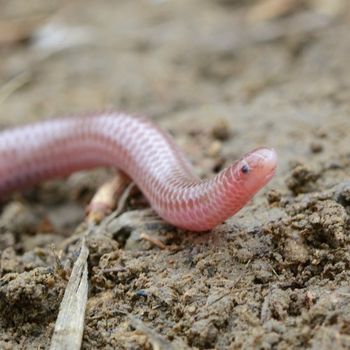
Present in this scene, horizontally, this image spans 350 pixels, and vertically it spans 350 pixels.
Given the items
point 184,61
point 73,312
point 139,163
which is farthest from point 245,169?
point 184,61

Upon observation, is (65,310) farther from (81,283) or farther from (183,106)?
(183,106)

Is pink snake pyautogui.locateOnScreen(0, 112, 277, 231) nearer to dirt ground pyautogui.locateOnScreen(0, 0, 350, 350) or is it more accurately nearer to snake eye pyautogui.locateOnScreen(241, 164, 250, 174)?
snake eye pyautogui.locateOnScreen(241, 164, 250, 174)

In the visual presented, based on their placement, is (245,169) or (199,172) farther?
(199,172)

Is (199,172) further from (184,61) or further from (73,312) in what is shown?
(184,61)

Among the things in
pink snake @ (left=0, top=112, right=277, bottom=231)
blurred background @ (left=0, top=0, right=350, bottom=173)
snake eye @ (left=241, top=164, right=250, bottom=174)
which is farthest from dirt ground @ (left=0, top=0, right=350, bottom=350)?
snake eye @ (left=241, top=164, right=250, bottom=174)

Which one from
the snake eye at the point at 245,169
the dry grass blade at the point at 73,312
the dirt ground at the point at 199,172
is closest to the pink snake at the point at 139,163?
the snake eye at the point at 245,169

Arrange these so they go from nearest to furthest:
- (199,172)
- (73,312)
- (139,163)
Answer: (73,312) < (139,163) < (199,172)
